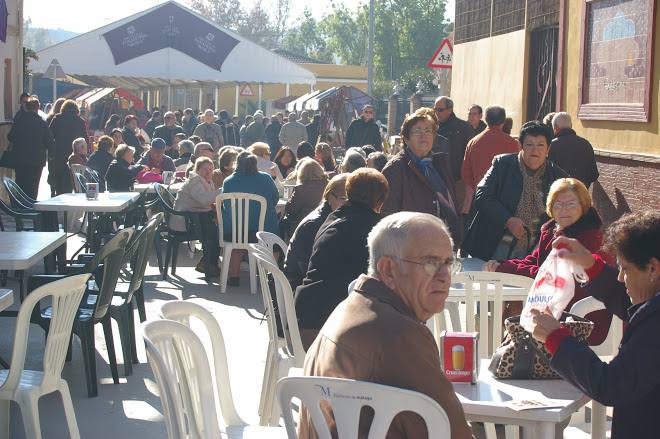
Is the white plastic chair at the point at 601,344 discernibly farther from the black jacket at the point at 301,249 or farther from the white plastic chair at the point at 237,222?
the white plastic chair at the point at 237,222

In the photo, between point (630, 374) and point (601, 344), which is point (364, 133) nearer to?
point (601, 344)

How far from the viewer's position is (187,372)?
14.1 feet

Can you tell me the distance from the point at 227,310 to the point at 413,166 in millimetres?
Result: 3087

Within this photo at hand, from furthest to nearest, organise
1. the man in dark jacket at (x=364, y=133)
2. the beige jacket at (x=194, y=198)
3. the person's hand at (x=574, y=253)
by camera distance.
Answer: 1. the man in dark jacket at (x=364, y=133)
2. the beige jacket at (x=194, y=198)
3. the person's hand at (x=574, y=253)

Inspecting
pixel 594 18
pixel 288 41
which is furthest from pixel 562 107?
pixel 288 41

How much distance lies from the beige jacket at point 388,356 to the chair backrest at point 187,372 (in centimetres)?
61

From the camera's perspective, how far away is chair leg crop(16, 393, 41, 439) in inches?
216

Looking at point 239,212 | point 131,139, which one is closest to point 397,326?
point 239,212

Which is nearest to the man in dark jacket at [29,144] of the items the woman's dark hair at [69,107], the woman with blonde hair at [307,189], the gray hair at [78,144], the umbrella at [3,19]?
the gray hair at [78,144]

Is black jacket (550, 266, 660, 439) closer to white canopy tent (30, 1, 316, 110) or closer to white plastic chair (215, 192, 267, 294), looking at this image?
white plastic chair (215, 192, 267, 294)

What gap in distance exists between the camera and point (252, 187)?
11.8m

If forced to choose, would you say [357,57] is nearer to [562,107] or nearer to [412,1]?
[412,1]

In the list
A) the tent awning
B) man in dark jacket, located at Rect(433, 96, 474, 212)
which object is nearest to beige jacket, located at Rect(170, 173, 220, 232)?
man in dark jacket, located at Rect(433, 96, 474, 212)

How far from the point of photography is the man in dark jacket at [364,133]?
739 inches
